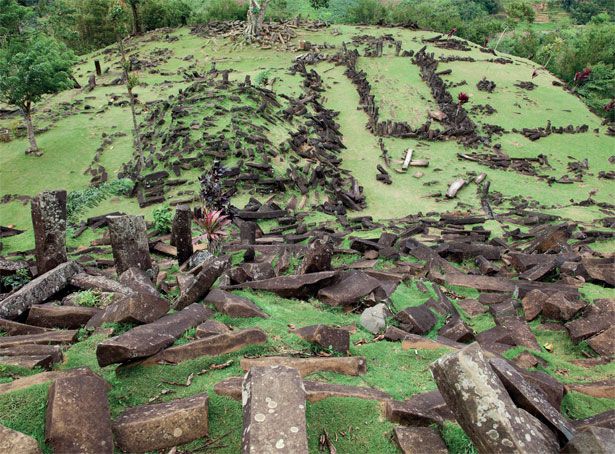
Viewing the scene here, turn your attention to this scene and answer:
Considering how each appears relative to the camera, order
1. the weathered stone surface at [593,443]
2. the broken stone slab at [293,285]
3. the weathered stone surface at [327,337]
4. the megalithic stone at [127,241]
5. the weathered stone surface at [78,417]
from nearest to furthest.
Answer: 1. the weathered stone surface at [593,443]
2. the weathered stone surface at [78,417]
3. the weathered stone surface at [327,337]
4. the broken stone slab at [293,285]
5. the megalithic stone at [127,241]

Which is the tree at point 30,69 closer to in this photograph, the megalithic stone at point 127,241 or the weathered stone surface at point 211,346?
the megalithic stone at point 127,241

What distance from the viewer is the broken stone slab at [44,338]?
426cm

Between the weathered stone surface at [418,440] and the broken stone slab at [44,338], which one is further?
the broken stone slab at [44,338]

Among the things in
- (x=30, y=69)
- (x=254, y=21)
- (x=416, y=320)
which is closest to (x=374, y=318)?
(x=416, y=320)

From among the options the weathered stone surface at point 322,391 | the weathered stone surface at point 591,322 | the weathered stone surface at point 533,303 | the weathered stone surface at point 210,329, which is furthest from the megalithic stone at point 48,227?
the weathered stone surface at point 591,322

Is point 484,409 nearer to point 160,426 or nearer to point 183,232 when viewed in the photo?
point 160,426

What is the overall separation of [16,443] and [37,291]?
358 centimetres

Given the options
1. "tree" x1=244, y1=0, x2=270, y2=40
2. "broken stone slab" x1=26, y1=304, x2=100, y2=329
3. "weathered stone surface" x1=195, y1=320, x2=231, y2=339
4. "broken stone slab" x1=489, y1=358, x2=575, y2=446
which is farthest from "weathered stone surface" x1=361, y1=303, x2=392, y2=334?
"tree" x1=244, y1=0, x2=270, y2=40

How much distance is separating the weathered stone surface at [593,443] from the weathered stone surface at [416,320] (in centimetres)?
288

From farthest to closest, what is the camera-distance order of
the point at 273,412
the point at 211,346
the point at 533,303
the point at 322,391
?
the point at 533,303, the point at 211,346, the point at 322,391, the point at 273,412

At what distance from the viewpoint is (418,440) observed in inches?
115

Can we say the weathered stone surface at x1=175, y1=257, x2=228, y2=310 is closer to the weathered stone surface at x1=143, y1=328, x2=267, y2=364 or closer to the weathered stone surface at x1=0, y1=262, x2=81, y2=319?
the weathered stone surface at x1=143, y1=328, x2=267, y2=364

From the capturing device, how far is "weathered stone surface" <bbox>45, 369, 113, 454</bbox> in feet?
8.58

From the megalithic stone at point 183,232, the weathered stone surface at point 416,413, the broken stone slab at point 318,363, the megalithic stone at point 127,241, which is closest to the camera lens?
the weathered stone surface at point 416,413
